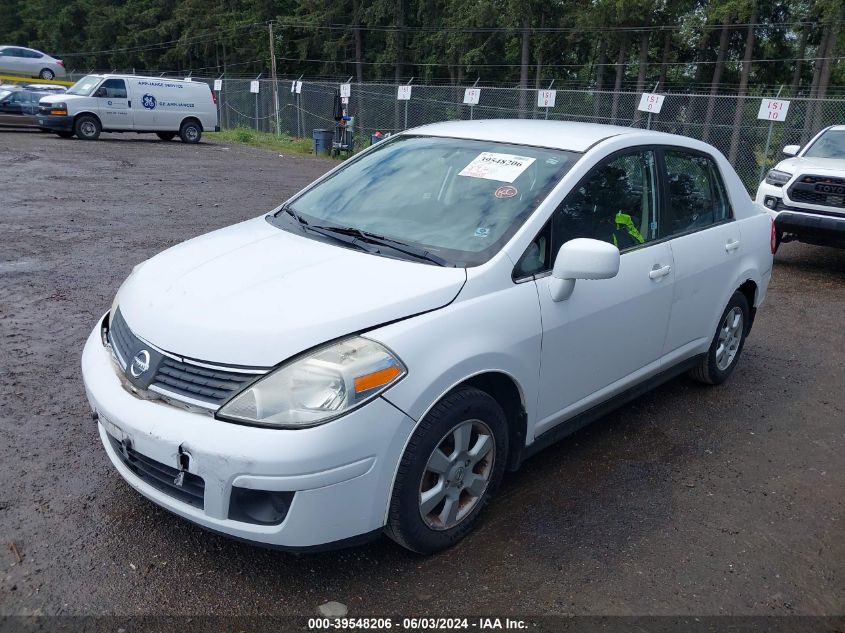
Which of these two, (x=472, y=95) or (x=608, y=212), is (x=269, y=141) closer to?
(x=472, y=95)

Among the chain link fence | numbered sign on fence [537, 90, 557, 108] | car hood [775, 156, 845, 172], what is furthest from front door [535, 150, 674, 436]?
numbered sign on fence [537, 90, 557, 108]

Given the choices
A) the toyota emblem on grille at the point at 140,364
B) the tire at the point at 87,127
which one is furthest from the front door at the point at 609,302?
the tire at the point at 87,127

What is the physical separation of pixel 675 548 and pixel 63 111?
23448 mm

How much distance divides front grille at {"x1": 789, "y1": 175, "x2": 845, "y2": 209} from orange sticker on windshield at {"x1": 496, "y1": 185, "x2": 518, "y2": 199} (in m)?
7.04

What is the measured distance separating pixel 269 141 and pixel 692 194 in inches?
1023

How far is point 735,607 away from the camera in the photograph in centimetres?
286

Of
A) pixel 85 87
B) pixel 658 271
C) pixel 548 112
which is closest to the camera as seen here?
pixel 658 271

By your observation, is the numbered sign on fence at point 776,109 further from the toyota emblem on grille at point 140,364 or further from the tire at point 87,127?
the tire at point 87,127

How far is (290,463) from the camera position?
2.47m

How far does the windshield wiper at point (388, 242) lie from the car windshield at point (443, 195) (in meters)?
0.02

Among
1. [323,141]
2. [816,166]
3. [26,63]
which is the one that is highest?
[26,63]

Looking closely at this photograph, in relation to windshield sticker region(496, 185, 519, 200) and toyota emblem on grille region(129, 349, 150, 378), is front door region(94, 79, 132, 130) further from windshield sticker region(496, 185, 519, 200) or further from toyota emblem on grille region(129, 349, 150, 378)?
toyota emblem on grille region(129, 349, 150, 378)

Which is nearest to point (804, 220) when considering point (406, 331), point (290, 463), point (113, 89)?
point (406, 331)

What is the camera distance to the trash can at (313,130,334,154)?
949 inches
